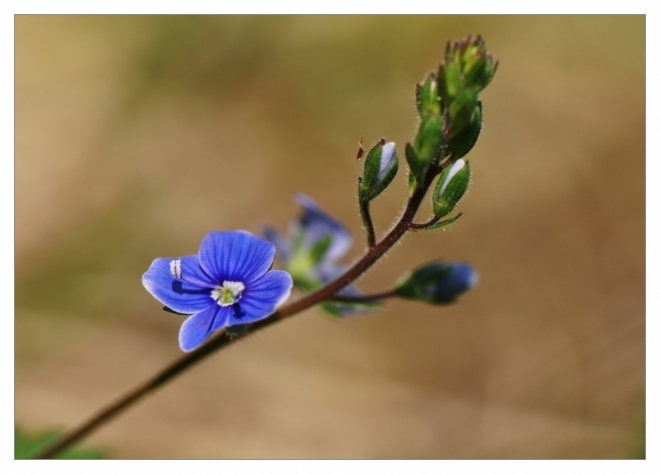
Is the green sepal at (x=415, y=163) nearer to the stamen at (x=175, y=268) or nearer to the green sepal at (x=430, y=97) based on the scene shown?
the green sepal at (x=430, y=97)

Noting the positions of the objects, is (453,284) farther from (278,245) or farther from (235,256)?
(278,245)

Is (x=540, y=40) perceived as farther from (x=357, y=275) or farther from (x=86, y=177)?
(x=357, y=275)

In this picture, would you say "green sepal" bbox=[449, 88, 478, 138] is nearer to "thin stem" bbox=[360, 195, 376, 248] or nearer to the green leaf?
"thin stem" bbox=[360, 195, 376, 248]

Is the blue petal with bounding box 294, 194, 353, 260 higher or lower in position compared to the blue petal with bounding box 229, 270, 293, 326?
higher

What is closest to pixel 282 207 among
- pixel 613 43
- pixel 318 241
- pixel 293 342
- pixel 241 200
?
pixel 241 200

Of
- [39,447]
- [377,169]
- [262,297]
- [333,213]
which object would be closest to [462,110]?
[377,169]

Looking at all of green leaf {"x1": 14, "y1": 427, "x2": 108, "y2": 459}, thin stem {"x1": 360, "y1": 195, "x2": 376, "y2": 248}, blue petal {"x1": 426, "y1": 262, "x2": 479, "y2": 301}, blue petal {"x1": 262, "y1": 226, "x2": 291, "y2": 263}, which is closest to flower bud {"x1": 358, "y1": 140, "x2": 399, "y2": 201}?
thin stem {"x1": 360, "y1": 195, "x2": 376, "y2": 248}
